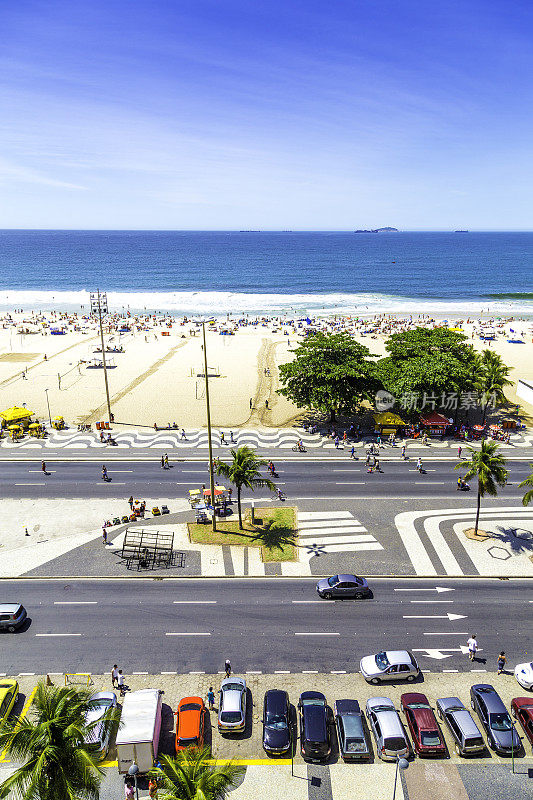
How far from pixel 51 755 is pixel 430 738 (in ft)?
46.0

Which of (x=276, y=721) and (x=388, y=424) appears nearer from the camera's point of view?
Result: (x=276, y=721)

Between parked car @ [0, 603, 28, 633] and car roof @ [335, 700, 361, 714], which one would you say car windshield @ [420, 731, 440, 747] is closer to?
car roof @ [335, 700, 361, 714]

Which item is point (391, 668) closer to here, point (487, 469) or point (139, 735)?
point (139, 735)

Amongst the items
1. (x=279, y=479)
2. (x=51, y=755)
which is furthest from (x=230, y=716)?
(x=279, y=479)

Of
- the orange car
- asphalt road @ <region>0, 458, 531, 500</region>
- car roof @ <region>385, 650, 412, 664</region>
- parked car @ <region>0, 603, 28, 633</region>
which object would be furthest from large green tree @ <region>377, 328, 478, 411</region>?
parked car @ <region>0, 603, 28, 633</region>

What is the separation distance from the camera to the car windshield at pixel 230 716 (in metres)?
20.0

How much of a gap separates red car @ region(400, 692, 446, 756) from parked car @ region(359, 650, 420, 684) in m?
1.39

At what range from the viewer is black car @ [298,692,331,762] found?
18.8 meters

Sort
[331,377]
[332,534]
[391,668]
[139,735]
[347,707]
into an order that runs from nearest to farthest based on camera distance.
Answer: [139,735] < [347,707] < [391,668] < [332,534] < [331,377]

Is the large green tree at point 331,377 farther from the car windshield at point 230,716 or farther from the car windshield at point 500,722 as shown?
the car windshield at point 230,716

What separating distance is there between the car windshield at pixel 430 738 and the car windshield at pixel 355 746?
2308mm

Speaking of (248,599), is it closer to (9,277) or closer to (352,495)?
(352,495)

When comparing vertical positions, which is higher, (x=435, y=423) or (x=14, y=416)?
(x=14, y=416)

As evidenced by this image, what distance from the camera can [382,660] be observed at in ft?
74.9
